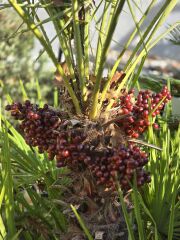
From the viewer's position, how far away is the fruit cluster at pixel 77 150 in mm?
684

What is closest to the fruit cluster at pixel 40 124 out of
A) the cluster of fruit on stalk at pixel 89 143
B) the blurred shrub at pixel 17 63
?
the cluster of fruit on stalk at pixel 89 143

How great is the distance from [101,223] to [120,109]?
0.17 meters

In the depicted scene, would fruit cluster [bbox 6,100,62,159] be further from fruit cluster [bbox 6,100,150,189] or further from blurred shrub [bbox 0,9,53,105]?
blurred shrub [bbox 0,9,53,105]

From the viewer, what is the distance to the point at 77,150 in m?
0.71

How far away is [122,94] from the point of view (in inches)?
30.1

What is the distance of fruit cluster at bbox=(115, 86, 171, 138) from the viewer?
0.74 metres

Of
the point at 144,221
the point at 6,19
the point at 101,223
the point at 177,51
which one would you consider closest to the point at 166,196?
the point at 144,221

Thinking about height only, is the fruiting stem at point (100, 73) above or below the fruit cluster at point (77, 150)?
above

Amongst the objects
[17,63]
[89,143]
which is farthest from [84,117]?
[17,63]

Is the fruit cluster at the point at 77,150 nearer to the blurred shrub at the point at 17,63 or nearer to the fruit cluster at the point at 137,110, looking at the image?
the fruit cluster at the point at 137,110

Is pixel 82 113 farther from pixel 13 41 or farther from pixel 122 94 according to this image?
pixel 13 41

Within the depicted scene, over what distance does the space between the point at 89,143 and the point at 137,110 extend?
3.4 inches

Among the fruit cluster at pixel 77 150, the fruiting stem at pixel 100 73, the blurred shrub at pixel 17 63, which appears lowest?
the fruit cluster at pixel 77 150

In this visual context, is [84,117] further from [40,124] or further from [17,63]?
[17,63]
